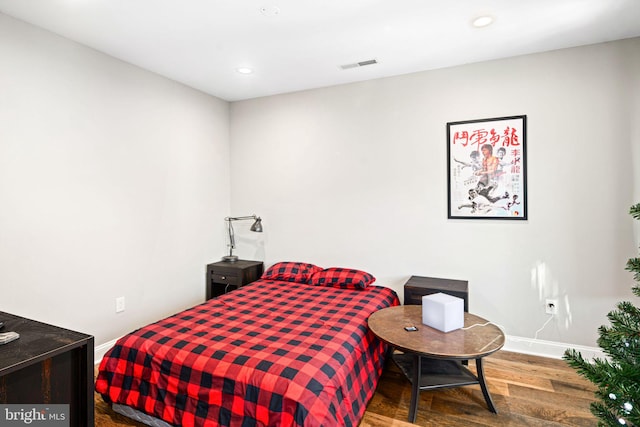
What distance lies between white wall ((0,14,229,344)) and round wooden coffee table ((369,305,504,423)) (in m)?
2.06

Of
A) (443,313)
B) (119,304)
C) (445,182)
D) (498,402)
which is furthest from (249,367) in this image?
(445,182)

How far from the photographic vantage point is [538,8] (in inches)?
83.1

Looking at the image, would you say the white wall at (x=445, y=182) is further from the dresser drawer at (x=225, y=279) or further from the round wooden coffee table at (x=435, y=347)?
the round wooden coffee table at (x=435, y=347)

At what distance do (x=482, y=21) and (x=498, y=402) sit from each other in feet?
8.07

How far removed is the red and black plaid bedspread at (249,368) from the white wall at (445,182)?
1.14m

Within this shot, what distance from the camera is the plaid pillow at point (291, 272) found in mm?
3394

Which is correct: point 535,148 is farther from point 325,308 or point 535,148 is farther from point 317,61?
point 325,308

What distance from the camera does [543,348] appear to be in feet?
9.05

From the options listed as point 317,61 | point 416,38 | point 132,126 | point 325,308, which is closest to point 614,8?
point 416,38

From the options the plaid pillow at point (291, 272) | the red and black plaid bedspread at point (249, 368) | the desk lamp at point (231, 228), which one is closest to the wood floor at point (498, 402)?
the red and black plaid bedspread at point (249, 368)

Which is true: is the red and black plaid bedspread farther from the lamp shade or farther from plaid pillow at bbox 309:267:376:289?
the lamp shade

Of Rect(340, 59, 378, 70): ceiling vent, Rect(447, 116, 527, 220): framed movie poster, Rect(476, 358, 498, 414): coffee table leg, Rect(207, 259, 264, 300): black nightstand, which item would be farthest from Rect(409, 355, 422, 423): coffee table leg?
Rect(340, 59, 378, 70): ceiling vent

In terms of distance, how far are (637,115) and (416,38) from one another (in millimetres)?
1707

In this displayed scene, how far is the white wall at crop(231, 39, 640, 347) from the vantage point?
8.43ft
